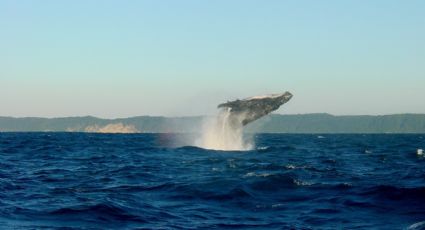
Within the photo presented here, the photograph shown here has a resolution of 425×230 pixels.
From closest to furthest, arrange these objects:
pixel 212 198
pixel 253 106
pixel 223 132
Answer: pixel 212 198 → pixel 253 106 → pixel 223 132

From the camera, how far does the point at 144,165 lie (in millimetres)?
31406

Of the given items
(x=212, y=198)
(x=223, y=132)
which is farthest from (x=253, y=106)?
(x=212, y=198)

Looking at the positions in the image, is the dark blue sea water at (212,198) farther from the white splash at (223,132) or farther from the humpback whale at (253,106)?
the white splash at (223,132)

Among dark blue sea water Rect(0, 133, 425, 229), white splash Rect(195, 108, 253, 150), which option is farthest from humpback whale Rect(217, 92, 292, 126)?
dark blue sea water Rect(0, 133, 425, 229)

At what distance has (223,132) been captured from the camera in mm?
47031

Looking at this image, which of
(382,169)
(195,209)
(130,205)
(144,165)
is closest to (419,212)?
(195,209)

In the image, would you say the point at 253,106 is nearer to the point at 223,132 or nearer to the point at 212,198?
the point at 223,132

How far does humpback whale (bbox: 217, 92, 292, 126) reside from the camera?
4328 centimetres

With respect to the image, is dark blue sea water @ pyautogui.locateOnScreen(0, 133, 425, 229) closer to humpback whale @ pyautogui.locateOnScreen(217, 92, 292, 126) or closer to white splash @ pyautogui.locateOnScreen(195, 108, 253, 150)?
humpback whale @ pyautogui.locateOnScreen(217, 92, 292, 126)

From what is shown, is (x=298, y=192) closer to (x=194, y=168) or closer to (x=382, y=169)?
(x=194, y=168)

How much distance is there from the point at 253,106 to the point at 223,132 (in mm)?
4473

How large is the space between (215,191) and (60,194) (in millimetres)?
5204

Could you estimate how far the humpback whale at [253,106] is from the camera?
142ft

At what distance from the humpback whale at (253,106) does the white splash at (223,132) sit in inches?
8.9
